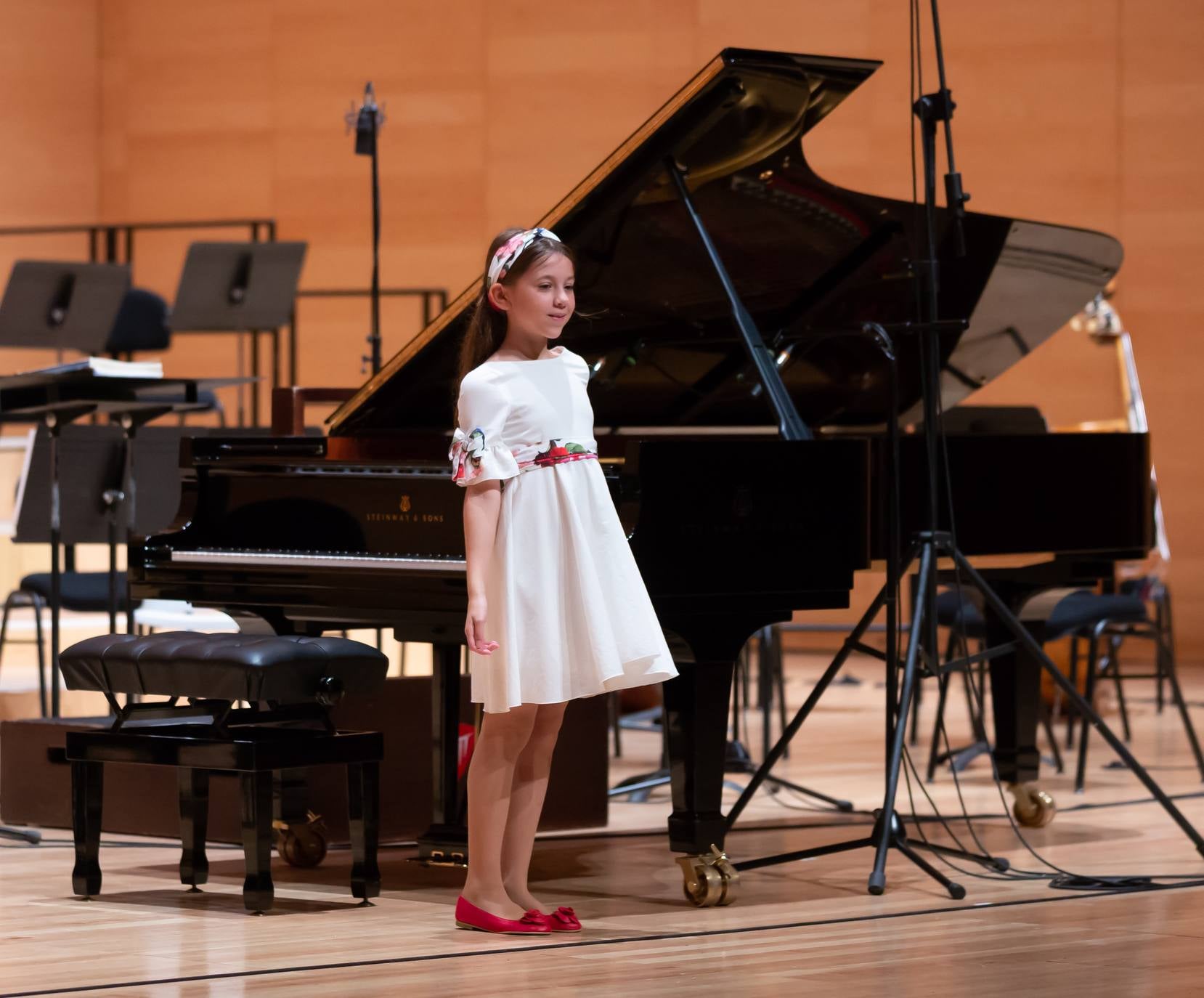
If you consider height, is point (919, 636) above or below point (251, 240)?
below

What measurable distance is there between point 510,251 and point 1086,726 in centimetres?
279

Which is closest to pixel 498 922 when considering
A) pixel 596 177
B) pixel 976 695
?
pixel 596 177

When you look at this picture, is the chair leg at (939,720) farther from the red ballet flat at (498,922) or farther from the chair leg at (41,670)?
the chair leg at (41,670)

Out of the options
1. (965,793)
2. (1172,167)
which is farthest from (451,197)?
(965,793)

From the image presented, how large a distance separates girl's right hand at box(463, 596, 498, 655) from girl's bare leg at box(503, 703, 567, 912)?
242mm

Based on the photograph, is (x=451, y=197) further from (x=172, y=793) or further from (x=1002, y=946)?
(x=1002, y=946)

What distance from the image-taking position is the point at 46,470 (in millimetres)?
5711

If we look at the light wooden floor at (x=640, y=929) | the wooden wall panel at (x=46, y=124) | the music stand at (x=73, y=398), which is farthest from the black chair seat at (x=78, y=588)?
the wooden wall panel at (x=46, y=124)

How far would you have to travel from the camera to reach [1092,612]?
588cm

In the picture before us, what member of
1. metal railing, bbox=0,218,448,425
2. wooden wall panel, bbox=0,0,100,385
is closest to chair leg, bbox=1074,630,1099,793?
metal railing, bbox=0,218,448,425

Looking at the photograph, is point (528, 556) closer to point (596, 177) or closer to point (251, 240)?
point (596, 177)

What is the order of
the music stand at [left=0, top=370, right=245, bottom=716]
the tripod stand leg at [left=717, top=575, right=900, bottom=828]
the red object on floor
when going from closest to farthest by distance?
the tripod stand leg at [left=717, top=575, right=900, bottom=828] < the red object on floor < the music stand at [left=0, top=370, right=245, bottom=716]

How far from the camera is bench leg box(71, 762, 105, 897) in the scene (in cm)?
360

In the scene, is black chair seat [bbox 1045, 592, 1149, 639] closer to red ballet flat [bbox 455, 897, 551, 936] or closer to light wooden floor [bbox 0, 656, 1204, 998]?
light wooden floor [bbox 0, 656, 1204, 998]
